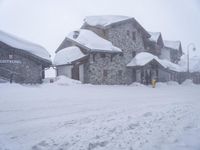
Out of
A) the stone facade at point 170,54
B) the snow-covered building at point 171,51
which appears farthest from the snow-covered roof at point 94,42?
the snow-covered building at point 171,51

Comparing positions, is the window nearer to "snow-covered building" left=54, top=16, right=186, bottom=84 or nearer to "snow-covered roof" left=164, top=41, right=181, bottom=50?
"snow-covered building" left=54, top=16, right=186, bottom=84

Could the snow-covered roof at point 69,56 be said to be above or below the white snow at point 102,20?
below

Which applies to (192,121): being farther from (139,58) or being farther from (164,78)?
(164,78)

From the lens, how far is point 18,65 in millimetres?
21469

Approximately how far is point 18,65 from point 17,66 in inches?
5.5

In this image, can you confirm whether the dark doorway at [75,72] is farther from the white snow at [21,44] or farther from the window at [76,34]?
the window at [76,34]

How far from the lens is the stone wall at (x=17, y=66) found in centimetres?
2091

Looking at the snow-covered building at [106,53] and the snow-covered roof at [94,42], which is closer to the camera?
the snow-covered roof at [94,42]

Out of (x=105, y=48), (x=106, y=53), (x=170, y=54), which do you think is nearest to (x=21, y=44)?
(x=105, y=48)

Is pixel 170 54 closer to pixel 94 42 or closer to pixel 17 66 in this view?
pixel 94 42

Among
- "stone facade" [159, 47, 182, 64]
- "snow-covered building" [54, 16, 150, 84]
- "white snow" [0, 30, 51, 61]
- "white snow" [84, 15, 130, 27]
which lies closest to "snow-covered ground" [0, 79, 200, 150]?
"white snow" [0, 30, 51, 61]

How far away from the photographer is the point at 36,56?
2197cm

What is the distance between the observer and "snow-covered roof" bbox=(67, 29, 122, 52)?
84.4 feet

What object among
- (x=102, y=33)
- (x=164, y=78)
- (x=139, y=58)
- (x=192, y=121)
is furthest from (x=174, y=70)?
(x=192, y=121)
